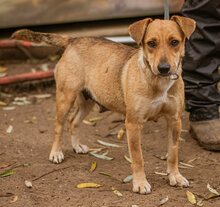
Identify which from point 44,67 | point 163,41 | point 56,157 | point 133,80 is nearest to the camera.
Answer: point 163,41

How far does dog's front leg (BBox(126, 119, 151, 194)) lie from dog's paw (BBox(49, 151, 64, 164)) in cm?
111

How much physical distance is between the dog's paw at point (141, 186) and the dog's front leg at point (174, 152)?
0.30 meters

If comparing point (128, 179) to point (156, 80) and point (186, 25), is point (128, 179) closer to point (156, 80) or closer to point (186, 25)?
point (156, 80)

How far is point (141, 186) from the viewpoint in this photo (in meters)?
3.75

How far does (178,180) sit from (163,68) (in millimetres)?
1241

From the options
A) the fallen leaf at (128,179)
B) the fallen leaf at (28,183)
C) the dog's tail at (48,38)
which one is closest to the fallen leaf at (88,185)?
the fallen leaf at (128,179)

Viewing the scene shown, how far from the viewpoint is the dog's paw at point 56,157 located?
4545mm

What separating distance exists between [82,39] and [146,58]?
52.7 inches

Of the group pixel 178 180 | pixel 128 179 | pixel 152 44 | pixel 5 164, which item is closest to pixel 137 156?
pixel 128 179

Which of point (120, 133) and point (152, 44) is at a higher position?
point (152, 44)

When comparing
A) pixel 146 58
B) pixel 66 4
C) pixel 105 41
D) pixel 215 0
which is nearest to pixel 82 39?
pixel 105 41

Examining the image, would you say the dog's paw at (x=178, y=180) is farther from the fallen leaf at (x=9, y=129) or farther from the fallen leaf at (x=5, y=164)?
the fallen leaf at (x=9, y=129)

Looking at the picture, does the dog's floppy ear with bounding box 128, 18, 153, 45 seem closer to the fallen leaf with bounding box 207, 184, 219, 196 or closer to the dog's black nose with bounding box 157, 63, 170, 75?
the dog's black nose with bounding box 157, 63, 170, 75

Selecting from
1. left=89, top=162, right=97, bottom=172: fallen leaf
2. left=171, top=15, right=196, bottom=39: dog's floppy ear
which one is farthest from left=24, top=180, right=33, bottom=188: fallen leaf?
left=171, top=15, right=196, bottom=39: dog's floppy ear
